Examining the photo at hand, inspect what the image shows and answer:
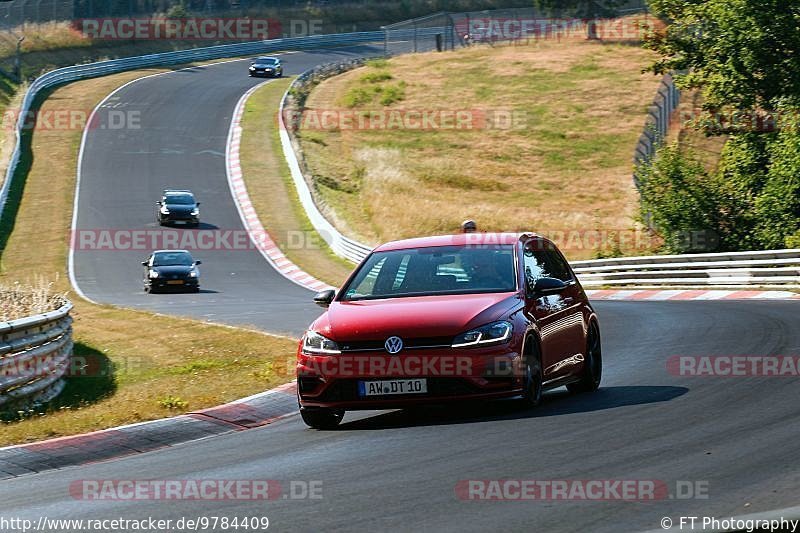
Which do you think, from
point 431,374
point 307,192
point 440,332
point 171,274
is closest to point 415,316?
point 440,332

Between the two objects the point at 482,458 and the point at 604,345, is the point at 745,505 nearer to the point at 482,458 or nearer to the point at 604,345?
the point at 482,458

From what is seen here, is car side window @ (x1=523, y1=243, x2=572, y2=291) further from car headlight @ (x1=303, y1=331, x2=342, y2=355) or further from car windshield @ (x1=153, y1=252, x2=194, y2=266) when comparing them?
car windshield @ (x1=153, y1=252, x2=194, y2=266)

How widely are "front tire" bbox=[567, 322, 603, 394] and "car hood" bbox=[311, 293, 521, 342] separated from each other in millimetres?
1589

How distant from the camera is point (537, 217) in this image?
152 feet

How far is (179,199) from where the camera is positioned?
1805 inches

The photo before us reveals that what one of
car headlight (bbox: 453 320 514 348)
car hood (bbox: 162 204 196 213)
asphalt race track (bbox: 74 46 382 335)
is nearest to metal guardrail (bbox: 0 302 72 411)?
asphalt race track (bbox: 74 46 382 335)

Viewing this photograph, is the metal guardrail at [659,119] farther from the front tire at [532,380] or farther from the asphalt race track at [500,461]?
the front tire at [532,380]

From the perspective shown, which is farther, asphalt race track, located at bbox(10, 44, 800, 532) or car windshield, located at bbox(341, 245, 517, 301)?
car windshield, located at bbox(341, 245, 517, 301)

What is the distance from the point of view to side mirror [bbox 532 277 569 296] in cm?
1097

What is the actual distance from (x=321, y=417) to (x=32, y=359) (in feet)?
18.5

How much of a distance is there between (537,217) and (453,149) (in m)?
17.4

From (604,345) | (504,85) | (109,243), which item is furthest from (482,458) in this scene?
(504,85)

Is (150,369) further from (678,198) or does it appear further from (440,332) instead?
(678,198)

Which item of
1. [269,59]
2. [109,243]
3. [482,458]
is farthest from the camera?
[269,59]
